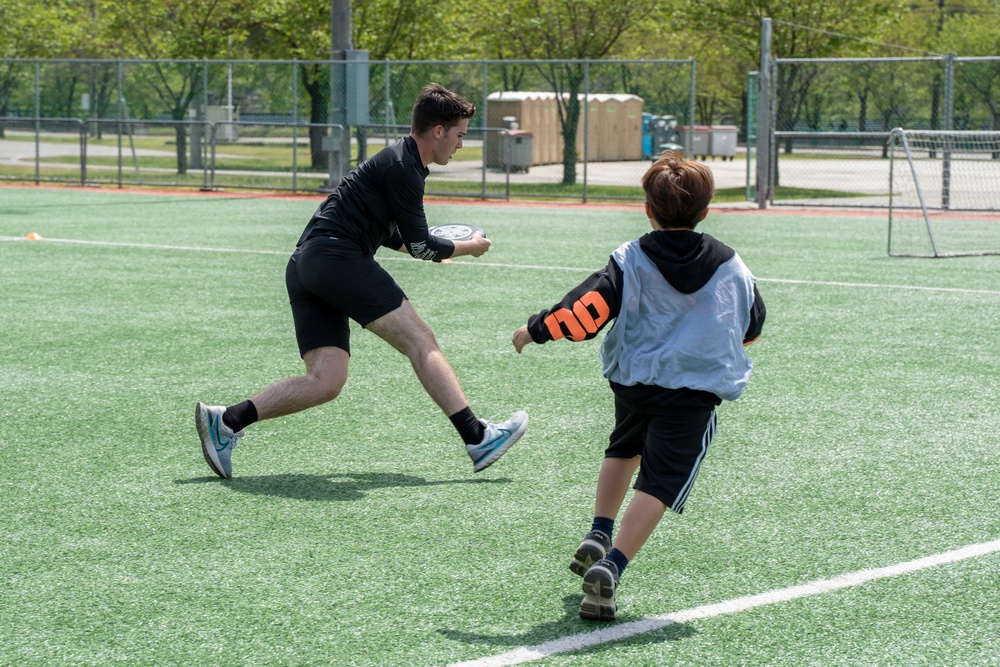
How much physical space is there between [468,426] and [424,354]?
371mm

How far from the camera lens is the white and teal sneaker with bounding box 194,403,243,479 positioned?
18.7 feet

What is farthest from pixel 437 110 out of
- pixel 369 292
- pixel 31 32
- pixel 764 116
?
pixel 31 32

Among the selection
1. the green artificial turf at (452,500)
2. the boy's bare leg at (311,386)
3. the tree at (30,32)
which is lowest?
the green artificial turf at (452,500)

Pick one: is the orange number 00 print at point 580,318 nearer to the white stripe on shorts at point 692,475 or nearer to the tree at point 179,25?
the white stripe on shorts at point 692,475

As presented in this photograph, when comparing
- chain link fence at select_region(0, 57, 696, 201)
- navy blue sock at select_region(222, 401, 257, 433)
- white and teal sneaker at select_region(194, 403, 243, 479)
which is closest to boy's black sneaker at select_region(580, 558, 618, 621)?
white and teal sneaker at select_region(194, 403, 243, 479)

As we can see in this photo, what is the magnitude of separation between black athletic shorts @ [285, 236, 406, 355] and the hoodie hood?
1901 mm

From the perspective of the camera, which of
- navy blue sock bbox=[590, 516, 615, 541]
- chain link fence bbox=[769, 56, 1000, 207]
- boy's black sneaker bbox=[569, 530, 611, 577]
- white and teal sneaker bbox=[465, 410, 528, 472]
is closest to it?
boy's black sneaker bbox=[569, 530, 611, 577]

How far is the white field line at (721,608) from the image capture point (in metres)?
3.77

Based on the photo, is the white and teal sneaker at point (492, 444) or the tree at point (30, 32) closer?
the white and teal sneaker at point (492, 444)

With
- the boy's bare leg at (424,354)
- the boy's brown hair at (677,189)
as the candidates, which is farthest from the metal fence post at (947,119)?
Result: the boy's brown hair at (677,189)

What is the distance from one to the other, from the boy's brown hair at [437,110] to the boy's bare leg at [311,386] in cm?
107

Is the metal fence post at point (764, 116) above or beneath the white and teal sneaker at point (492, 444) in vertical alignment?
above

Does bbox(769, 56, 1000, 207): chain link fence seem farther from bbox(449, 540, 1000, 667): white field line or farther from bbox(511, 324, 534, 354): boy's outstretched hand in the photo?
bbox(511, 324, 534, 354): boy's outstretched hand

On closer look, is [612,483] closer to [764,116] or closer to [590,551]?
[590,551]
